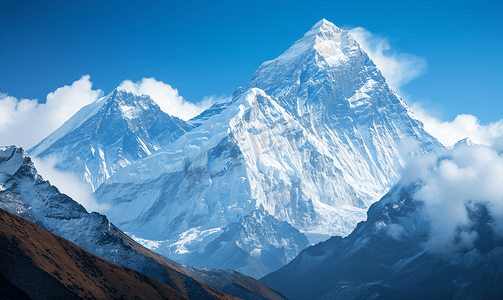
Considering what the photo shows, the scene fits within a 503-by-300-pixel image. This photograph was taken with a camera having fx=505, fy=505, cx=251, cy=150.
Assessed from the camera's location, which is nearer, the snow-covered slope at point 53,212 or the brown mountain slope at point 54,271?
the brown mountain slope at point 54,271

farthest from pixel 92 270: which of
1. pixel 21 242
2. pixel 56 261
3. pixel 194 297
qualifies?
pixel 194 297

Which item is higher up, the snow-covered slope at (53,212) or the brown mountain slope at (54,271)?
the snow-covered slope at (53,212)

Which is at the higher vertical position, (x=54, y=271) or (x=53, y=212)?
(x=53, y=212)

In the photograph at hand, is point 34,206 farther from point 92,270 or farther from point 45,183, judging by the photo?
point 92,270

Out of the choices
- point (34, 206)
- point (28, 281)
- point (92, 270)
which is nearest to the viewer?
point (28, 281)

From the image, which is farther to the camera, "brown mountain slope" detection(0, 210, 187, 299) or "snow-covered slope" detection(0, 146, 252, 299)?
"snow-covered slope" detection(0, 146, 252, 299)

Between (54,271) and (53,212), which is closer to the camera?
(54,271)

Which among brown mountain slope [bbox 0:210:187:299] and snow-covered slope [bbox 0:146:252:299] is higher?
snow-covered slope [bbox 0:146:252:299]

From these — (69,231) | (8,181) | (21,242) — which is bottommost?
(21,242)
